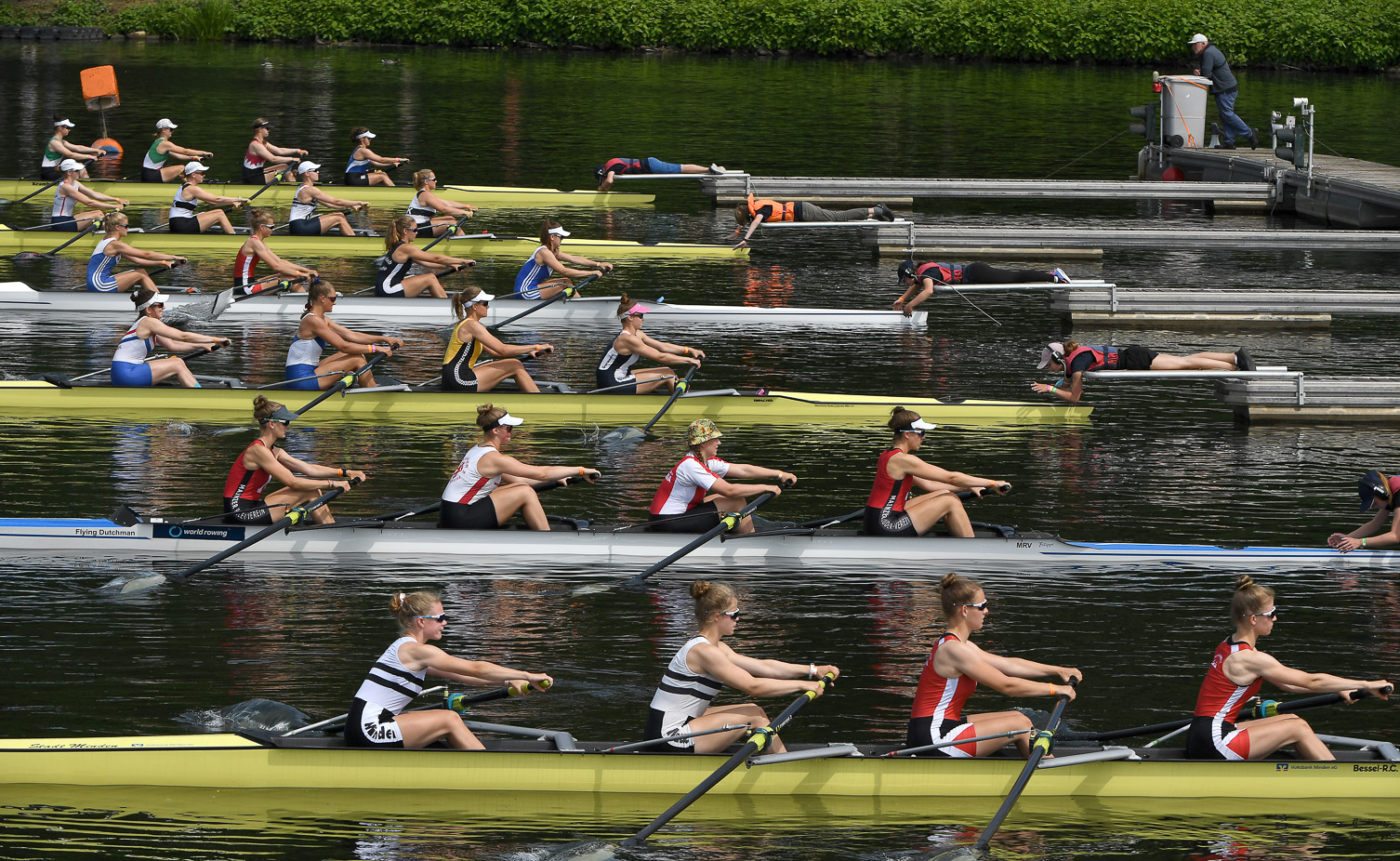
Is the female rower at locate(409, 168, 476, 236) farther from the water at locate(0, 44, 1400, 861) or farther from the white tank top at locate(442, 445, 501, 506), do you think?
the white tank top at locate(442, 445, 501, 506)

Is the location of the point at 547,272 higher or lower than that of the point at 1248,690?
higher

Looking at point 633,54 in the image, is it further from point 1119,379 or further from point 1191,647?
point 1191,647

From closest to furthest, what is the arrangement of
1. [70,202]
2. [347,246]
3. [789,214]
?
[70,202] → [347,246] → [789,214]

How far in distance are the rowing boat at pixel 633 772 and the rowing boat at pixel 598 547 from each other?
162 inches

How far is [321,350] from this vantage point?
768 inches

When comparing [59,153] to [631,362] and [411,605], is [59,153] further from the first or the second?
[411,605]

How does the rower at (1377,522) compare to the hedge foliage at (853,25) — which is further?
the hedge foliage at (853,25)

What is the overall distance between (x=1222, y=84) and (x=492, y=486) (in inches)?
968

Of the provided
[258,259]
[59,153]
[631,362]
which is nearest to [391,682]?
[631,362]

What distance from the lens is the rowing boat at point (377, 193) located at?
3122cm

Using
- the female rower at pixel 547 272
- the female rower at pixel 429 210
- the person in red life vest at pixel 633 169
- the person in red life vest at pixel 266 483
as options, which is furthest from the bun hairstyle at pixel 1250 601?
the person in red life vest at pixel 633 169

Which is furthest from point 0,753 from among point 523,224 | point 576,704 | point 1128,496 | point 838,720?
point 523,224

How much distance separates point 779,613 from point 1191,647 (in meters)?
3.17

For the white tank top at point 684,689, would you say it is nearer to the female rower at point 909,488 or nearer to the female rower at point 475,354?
the female rower at point 909,488
